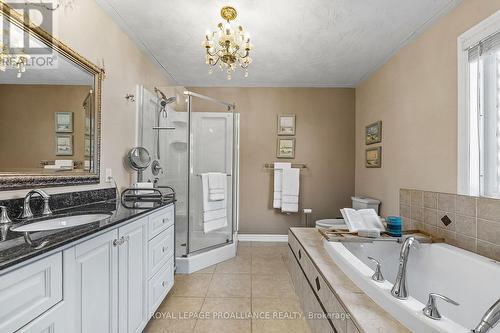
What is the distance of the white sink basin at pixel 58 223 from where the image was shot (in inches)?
45.3

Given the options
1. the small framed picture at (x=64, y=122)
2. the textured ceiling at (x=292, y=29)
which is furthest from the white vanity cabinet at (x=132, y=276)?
the textured ceiling at (x=292, y=29)

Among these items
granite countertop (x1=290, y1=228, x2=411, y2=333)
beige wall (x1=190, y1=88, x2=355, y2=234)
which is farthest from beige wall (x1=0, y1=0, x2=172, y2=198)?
granite countertop (x1=290, y1=228, x2=411, y2=333)

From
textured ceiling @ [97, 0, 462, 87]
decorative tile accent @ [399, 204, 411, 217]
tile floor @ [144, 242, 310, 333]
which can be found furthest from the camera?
decorative tile accent @ [399, 204, 411, 217]

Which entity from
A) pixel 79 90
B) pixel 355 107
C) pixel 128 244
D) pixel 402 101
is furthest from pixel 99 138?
pixel 355 107

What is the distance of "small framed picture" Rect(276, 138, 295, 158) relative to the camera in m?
3.70

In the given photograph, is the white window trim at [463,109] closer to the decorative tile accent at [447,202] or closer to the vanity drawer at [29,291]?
the decorative tile accent at [447,202]

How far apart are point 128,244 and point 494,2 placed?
268 centimetres

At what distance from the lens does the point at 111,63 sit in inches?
81.1

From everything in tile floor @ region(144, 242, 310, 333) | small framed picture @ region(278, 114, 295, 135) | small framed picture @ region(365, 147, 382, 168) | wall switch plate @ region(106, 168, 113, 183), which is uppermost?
small framed picture @ region(278, 114, 295, 135)

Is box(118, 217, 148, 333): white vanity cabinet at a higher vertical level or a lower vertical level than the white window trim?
lower

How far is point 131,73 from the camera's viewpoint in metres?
2.39

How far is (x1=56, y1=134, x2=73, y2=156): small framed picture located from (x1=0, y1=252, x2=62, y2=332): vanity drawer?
0.87 meters

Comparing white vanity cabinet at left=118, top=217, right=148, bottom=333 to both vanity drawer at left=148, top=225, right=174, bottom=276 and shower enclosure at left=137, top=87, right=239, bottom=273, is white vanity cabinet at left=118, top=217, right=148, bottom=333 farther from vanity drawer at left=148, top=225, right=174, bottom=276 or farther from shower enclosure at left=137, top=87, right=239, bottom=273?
shower enclosure at left=137, top=87, right=239, bottom=273

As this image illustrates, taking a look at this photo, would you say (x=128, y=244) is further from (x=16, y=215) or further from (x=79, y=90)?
(x=79, y=90)
